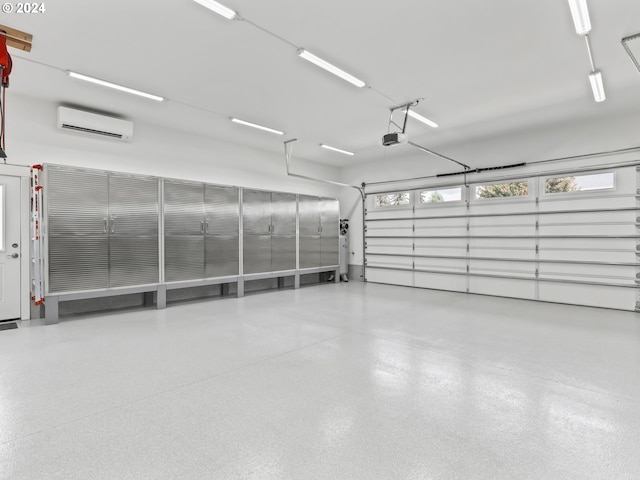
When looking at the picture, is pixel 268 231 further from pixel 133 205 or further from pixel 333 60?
pixel 333 60

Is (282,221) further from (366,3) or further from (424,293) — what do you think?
(366,3)

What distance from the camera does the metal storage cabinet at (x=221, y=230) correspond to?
22.5 feet

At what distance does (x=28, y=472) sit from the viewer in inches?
71.6

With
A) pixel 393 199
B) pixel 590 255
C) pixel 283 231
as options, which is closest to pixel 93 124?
pixel 283 231

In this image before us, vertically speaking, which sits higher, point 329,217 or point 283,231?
point 329,217

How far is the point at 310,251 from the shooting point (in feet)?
29.8

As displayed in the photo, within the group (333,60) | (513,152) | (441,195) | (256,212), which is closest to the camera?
(333,60)

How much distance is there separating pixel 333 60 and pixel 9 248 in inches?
221


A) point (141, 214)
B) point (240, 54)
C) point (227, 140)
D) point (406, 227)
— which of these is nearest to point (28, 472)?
point (240, 54)

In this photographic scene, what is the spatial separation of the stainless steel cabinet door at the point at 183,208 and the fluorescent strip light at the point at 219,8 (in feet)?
12.3

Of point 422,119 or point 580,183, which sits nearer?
point 422,119

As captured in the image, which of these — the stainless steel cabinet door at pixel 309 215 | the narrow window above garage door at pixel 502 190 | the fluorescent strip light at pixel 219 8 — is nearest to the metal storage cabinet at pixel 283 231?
the stainless steel cabinet door at pixel 309 215

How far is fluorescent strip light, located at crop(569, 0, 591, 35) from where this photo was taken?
2963 millimetres

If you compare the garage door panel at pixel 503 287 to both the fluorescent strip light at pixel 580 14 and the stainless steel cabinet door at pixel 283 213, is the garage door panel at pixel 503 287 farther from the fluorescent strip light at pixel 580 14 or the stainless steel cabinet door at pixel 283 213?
the fluorescent strip light at pixel 580 14
